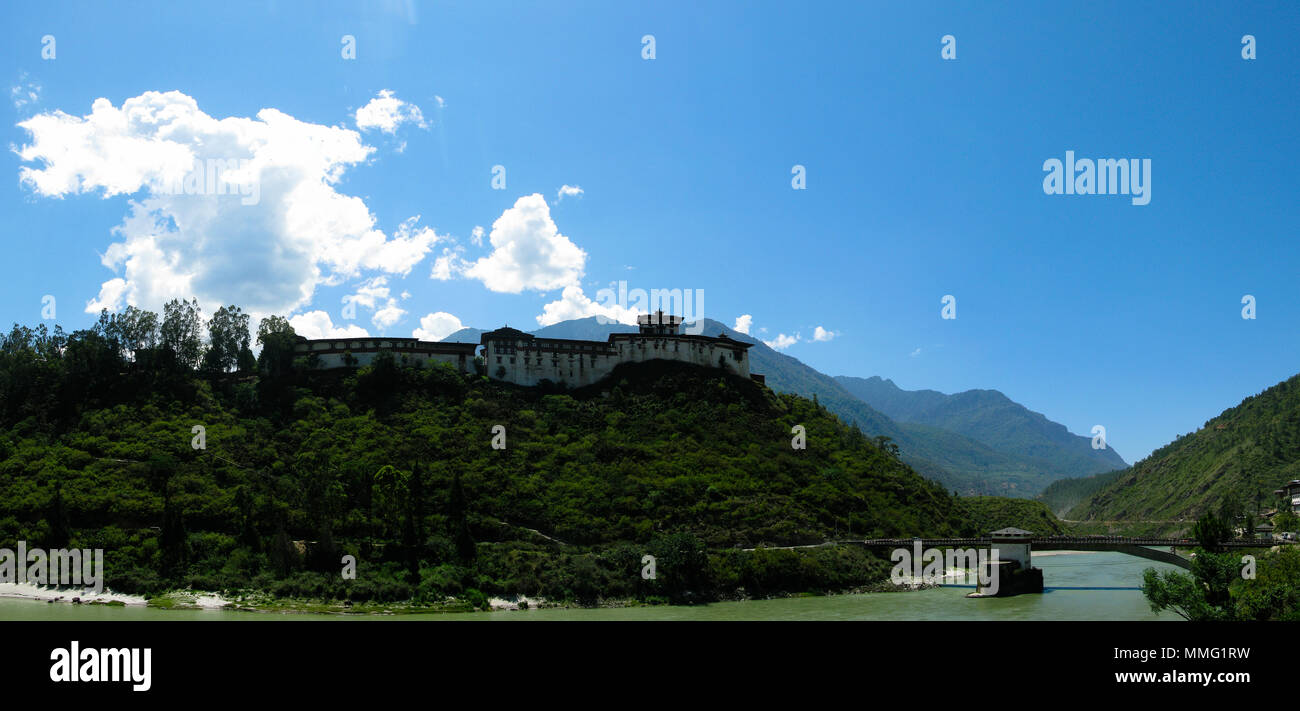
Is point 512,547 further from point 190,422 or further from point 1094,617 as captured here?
point 1094,617

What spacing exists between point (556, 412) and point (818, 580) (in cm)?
3220

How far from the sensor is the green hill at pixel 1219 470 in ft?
407

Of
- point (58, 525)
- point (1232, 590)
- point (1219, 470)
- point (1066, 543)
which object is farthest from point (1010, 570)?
point (1219, 470)

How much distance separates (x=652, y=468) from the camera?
72.4 meters

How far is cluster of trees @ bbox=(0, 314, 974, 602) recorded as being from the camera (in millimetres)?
55062

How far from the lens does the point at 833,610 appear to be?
52.6 metres

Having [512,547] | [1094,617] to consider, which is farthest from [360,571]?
[1094,617]

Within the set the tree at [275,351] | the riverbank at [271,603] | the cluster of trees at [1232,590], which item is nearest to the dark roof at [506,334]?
the tree at [275,351]

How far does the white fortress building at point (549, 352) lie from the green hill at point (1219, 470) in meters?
65.1

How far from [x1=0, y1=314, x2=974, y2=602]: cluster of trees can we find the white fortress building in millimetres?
2246

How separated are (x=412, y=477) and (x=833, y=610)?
3142 cm

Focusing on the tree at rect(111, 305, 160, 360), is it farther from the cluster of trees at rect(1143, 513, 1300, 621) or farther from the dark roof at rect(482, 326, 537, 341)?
the cluster of trees at rect(1143, 513, 1300, 621)

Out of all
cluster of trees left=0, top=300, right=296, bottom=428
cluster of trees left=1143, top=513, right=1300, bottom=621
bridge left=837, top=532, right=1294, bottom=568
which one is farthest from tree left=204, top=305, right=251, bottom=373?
cluster of trees left=1143, top=513, right=1300, bottom=621
